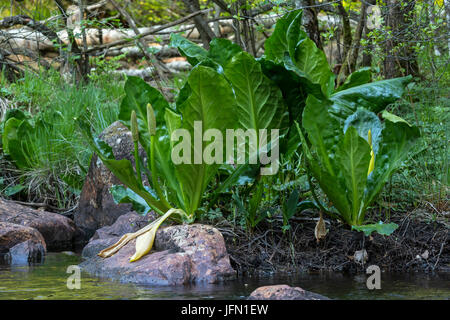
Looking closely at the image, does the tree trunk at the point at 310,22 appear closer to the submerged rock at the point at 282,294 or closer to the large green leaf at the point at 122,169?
the large green leaf at the point at 122,169

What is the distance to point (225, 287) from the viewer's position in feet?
Answer: 9.63

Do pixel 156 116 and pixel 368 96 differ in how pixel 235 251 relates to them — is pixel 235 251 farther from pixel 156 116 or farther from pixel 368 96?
pixel 368 96

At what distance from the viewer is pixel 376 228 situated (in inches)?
120

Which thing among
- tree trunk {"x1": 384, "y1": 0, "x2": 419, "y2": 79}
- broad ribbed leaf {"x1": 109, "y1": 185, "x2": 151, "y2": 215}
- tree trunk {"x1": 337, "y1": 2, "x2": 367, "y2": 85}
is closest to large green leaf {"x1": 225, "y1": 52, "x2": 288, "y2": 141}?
broad ribbed leaf {"x1": 109, "y1": 185, "x2": 151, "y2": 215}

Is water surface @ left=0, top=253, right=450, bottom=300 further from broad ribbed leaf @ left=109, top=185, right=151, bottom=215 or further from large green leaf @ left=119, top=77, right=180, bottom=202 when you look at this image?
large green leaf @ left=119, top=77, right=180, bottom=202

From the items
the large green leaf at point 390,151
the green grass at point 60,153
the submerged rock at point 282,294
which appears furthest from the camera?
the green grass at point 60,153

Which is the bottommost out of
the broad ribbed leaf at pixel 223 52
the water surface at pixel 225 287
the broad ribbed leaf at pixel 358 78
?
the water surface at pixel 225 287

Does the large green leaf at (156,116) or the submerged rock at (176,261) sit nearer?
the submerged rock at (176,261)

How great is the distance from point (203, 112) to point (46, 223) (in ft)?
7.18

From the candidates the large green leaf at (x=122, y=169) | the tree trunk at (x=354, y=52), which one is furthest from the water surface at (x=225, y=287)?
the tree trunk at (x=354, y=52)

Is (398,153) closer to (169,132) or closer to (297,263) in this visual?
(297,263)

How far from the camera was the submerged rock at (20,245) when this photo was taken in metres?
3.91

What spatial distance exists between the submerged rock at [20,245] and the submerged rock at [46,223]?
343 millimetres

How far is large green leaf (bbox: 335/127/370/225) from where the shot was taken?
317 centimetres
